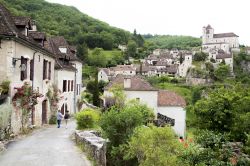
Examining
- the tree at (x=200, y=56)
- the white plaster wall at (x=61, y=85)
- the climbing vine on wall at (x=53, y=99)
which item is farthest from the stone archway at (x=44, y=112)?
the tree at (x=200, y=56)

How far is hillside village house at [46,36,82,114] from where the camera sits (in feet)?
122

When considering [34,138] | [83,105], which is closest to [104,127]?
[34,138]

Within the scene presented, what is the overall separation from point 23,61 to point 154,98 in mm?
20502

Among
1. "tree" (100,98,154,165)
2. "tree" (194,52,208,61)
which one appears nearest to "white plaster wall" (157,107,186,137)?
"tree" (100,98,154,165)

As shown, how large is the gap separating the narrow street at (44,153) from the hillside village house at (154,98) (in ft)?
61.3

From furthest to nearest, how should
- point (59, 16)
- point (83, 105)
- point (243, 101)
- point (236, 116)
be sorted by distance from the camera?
point (59, 16) < point (83, 105) < point (243, 101) < point (236, 116)

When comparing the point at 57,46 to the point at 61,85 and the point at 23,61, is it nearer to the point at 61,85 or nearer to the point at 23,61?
the point at 61,85

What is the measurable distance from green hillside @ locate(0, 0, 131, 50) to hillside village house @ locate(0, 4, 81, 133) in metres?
108

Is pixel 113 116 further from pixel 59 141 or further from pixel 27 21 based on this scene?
pixel 27 21

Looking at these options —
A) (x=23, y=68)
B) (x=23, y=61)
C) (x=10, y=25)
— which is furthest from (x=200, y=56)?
(x=10, y=25)

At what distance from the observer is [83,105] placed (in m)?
50.3

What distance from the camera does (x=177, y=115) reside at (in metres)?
45.5

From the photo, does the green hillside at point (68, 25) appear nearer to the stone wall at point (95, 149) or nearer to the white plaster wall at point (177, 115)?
the white plaster wall at point (177, 115)

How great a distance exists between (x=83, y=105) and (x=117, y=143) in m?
32.4
